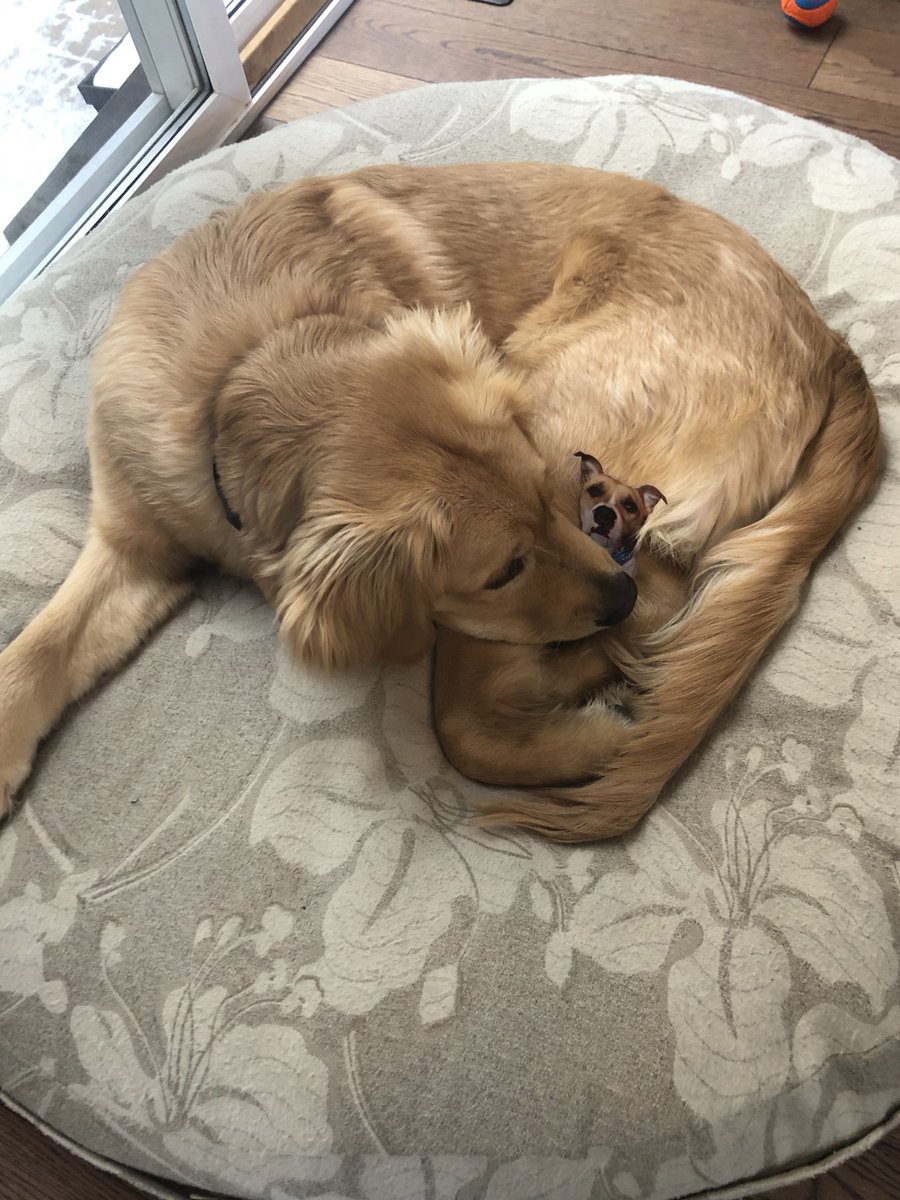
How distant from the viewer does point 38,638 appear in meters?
1.84

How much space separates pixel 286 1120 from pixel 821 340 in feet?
5.48

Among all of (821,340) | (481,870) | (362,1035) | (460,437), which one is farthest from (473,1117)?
(821,340)

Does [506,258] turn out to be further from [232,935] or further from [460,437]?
[232,935]

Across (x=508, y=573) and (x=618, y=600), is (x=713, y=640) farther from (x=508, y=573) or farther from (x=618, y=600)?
(x=508, y=573)

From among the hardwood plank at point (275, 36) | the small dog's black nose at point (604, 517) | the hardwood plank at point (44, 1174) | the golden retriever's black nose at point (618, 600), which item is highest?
the hardwood plank at point (275, 36)

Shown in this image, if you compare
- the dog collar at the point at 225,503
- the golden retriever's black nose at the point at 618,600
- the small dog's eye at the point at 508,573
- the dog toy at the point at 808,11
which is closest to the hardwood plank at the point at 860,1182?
the golden retriever's black nose at the point at 618,600

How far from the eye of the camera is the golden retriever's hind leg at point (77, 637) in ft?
5.80

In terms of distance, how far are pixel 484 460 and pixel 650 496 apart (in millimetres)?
384

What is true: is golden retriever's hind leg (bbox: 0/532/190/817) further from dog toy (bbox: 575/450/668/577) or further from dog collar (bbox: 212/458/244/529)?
dog toy (bbox: 575/450/668/577)

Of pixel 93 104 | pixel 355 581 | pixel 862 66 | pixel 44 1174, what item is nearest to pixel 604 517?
pixel 355 581

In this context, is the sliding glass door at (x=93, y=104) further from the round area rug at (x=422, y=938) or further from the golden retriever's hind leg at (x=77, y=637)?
the round area rug at (x=422, y=938)

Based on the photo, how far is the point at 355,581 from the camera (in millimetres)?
1558

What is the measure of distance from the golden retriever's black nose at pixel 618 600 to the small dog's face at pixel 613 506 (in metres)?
0.13

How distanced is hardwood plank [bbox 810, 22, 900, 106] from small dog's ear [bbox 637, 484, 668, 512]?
2234 millimetres
